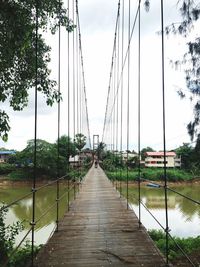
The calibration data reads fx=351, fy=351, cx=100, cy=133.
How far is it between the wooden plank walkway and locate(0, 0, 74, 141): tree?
1261mm

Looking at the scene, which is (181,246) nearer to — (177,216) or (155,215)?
(177,216)

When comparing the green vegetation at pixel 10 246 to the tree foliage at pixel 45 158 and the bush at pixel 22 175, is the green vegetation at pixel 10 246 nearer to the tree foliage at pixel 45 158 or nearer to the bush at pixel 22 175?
the tree foliage at pixel 45 158

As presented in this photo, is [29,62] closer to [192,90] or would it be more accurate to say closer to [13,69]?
[13,69]

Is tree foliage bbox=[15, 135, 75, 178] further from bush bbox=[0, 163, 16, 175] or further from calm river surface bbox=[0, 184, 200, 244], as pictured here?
calm river surface bbox=[0, 184, 200, 244]

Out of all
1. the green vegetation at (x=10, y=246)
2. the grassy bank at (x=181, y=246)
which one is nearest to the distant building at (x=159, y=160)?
the grassy bank at (x=181, y=246)

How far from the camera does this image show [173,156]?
39.5 meters

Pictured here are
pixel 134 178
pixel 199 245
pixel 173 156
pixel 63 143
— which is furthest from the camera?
pixel 173 156

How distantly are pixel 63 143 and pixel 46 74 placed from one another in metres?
27.1

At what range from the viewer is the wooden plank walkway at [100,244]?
98.8 inches

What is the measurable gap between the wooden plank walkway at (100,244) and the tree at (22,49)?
126 centimetres

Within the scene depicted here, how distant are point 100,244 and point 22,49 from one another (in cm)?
206

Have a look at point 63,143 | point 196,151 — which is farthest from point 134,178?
point 196,151

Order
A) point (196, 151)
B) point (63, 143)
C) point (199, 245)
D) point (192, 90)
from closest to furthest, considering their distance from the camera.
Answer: point (196, 151), point (192, 90), point (199, 245), point (63, 143)

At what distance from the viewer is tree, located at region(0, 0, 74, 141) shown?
345 cm
